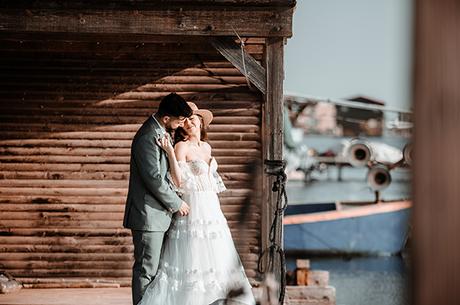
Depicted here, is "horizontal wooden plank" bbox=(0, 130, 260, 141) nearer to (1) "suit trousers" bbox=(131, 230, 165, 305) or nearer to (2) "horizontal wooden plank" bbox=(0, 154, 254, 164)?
(2) "horizontal wooden plank" bbox=(0, 154, 254, 164)

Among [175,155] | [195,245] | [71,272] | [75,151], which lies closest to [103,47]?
[75,151]

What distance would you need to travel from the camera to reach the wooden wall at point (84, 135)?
31.7 ft

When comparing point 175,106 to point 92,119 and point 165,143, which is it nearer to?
point 165,143

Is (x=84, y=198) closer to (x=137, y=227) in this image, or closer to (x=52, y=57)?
(x=52, y=57)

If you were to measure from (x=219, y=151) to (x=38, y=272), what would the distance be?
8.08ft

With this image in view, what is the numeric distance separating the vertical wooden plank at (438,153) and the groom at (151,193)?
547 cm

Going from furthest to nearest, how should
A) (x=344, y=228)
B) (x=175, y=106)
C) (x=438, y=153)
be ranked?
(x=344, y=228) → (x=175, y=106) → (x=438, y=153)

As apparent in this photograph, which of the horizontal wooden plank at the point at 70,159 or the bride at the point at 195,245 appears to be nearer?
the bride at the point at 195,245

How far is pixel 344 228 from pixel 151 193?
17.2 meters

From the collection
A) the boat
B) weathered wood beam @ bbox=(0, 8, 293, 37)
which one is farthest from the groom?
the boat

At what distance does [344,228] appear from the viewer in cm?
2370

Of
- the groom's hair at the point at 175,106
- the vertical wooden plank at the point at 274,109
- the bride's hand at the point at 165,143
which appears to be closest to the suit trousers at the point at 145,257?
the bride's hand at the point at 165,143

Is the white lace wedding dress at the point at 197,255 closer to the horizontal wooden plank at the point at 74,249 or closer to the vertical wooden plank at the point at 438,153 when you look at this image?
the horizontal wooden plank at the point at 74,249

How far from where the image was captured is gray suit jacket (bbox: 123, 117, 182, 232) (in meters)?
6.94
